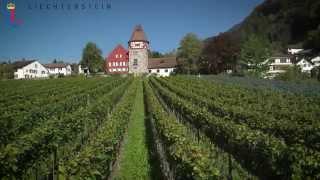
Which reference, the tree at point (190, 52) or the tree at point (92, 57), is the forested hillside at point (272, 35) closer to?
the tree at point (190, 52)

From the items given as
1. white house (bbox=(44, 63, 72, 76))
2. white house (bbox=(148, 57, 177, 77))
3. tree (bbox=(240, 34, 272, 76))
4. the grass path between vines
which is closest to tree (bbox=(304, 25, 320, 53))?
tree (bbox=(240, 34, 272, 76))

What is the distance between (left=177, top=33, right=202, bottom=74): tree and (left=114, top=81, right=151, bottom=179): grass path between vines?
251 feet

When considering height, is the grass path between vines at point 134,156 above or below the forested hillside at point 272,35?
below

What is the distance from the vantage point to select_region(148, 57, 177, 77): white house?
122m

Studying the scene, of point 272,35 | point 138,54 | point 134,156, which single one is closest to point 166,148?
point 134,156

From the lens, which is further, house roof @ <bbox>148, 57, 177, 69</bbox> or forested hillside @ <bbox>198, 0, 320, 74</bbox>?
house roof @ <bbox>148, 57, 177, 69</bbox>

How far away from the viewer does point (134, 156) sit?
52.4ft

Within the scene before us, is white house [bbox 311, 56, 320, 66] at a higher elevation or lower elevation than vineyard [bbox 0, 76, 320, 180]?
higher

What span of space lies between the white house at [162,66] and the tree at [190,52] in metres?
18.4

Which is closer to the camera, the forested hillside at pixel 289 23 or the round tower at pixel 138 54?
the round tower at pixel 138 54

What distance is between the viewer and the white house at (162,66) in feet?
400

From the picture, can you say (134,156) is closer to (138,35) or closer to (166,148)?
(166,148)

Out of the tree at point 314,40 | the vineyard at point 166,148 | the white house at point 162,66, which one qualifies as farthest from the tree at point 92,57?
the vineyard at point 166,148

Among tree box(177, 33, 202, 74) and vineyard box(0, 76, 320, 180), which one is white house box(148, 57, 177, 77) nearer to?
tree box(177, 33, 202, 74)
